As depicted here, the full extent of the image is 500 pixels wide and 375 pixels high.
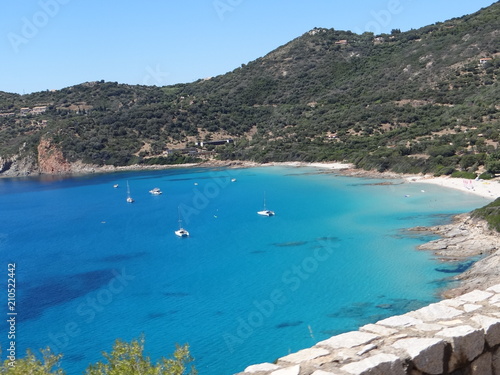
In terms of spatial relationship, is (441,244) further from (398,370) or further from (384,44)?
(384,44)

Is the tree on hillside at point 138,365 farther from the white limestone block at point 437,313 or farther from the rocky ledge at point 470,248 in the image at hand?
the rocky ledge at point 470,248

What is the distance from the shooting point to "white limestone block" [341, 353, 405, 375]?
3.52m

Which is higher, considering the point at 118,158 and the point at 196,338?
the point at 118,158

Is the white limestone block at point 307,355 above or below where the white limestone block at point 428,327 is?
below

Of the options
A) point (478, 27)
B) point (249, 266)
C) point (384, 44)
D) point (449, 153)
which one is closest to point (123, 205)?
point (249, 266)

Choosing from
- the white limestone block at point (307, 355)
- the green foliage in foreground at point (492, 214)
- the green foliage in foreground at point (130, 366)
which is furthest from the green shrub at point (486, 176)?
the white limestone block at point (307, 355)

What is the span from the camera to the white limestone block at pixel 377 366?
A: 3525 mm

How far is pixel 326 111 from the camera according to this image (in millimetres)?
106750

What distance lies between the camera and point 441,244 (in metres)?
30.2

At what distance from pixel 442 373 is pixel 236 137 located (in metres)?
112

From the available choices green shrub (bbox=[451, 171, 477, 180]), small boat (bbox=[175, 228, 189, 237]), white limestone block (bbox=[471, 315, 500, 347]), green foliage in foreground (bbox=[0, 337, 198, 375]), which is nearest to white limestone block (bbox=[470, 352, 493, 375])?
white limestone block (bbox=[471, 315, 500, 347])

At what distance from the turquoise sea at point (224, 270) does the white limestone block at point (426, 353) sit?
14467mm

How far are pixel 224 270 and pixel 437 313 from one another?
2748 cm

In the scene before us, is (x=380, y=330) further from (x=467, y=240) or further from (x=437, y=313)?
(x=467, y=240)
